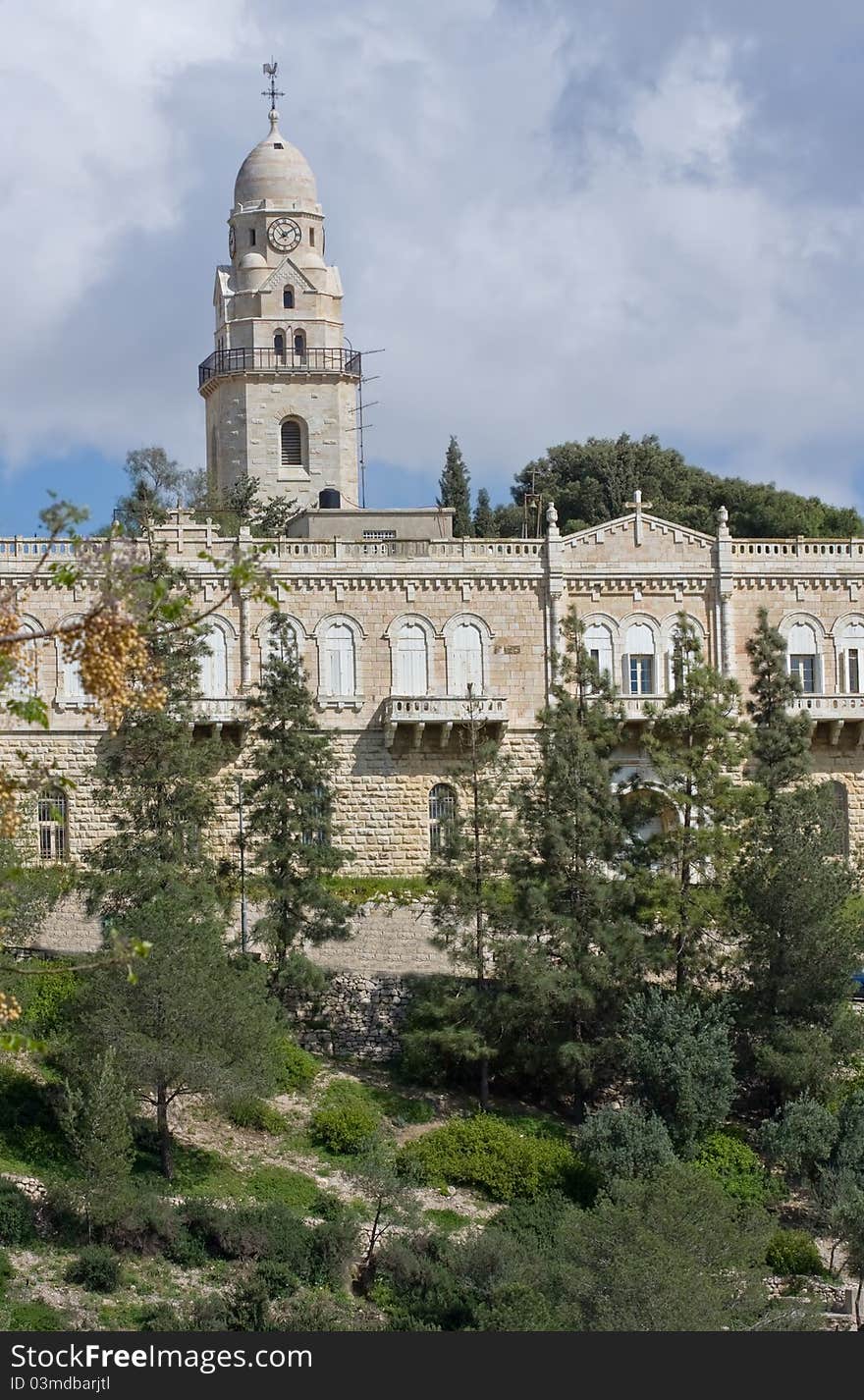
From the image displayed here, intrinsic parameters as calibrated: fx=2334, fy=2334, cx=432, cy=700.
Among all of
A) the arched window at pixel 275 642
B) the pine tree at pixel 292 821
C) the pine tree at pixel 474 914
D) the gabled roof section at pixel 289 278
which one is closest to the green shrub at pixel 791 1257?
the pine tree at pixel 474 914

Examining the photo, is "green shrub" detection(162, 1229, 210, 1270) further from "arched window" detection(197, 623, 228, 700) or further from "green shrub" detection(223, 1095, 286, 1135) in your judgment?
"arched window" detection(197, 623, 228, 700)

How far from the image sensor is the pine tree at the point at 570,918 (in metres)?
49.2

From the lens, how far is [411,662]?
2400 inches

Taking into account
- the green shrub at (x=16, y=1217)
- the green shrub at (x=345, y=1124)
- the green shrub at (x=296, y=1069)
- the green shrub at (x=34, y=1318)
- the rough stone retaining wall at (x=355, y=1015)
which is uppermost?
the rough stone retaining wall at (x=355, y=1015)

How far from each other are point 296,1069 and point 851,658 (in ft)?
69.6

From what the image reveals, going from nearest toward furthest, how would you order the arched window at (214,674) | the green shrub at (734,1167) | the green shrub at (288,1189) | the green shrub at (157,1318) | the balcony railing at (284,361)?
the green shrub at (157,1318) < the green shrub at (288,1189) < the green shrub at (734,1167) < the arched window at (214,674) < the balcony railing at (284,361)

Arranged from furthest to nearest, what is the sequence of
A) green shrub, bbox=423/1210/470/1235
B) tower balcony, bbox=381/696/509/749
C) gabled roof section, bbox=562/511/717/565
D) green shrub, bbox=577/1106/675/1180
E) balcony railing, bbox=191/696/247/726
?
gabled roof section, bbox=562/511/717/565 < tower balcony, bbox=381/696/509/749 < balcony railing, bbox=191/696/247/726 < green shrub, bbox=577/1106/675/1180 < green shrub, bbox=423/1210/470/1235

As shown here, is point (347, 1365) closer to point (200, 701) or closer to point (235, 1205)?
point (235, 1205)

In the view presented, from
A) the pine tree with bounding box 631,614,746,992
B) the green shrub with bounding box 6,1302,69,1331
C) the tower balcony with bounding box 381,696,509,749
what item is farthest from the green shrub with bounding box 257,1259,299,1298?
the tower balcony with bounding box 381,696,509,749

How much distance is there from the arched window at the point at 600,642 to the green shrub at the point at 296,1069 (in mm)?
15604

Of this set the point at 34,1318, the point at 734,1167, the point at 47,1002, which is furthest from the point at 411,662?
the point at 34,1318

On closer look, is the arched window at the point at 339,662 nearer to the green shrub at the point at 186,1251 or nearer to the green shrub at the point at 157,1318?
the green shrub at the point at 186,1251

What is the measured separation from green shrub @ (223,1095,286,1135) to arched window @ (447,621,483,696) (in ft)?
51.6

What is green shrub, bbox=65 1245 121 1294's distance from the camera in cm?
4016
